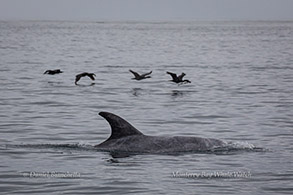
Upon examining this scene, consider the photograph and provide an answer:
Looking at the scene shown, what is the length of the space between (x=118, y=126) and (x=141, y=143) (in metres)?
0.60

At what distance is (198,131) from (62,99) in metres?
10.0

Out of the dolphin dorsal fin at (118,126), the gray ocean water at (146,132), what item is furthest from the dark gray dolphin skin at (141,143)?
the gray ocean water at (146,132)

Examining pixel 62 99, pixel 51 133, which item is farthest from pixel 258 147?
pixel 62 99

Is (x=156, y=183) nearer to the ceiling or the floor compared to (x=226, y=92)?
nearer to the floor

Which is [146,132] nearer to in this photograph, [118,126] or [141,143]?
[141,143]

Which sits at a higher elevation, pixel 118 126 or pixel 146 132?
pixel 118 126

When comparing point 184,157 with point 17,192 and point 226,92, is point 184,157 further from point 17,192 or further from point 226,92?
point 226,92

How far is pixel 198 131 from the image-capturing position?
22.2 m

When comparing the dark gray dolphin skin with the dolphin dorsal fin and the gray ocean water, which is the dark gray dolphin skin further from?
the gray ocean water

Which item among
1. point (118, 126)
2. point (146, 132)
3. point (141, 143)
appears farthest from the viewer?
point (146, 132)

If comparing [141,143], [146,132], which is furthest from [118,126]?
[146,132]

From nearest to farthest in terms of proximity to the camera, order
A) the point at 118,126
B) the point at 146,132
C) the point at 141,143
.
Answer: the point at 118,126 < the point at 141,143 < the point at 146,132

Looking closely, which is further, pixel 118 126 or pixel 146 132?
pixel 146 132

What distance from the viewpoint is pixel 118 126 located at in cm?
1817
